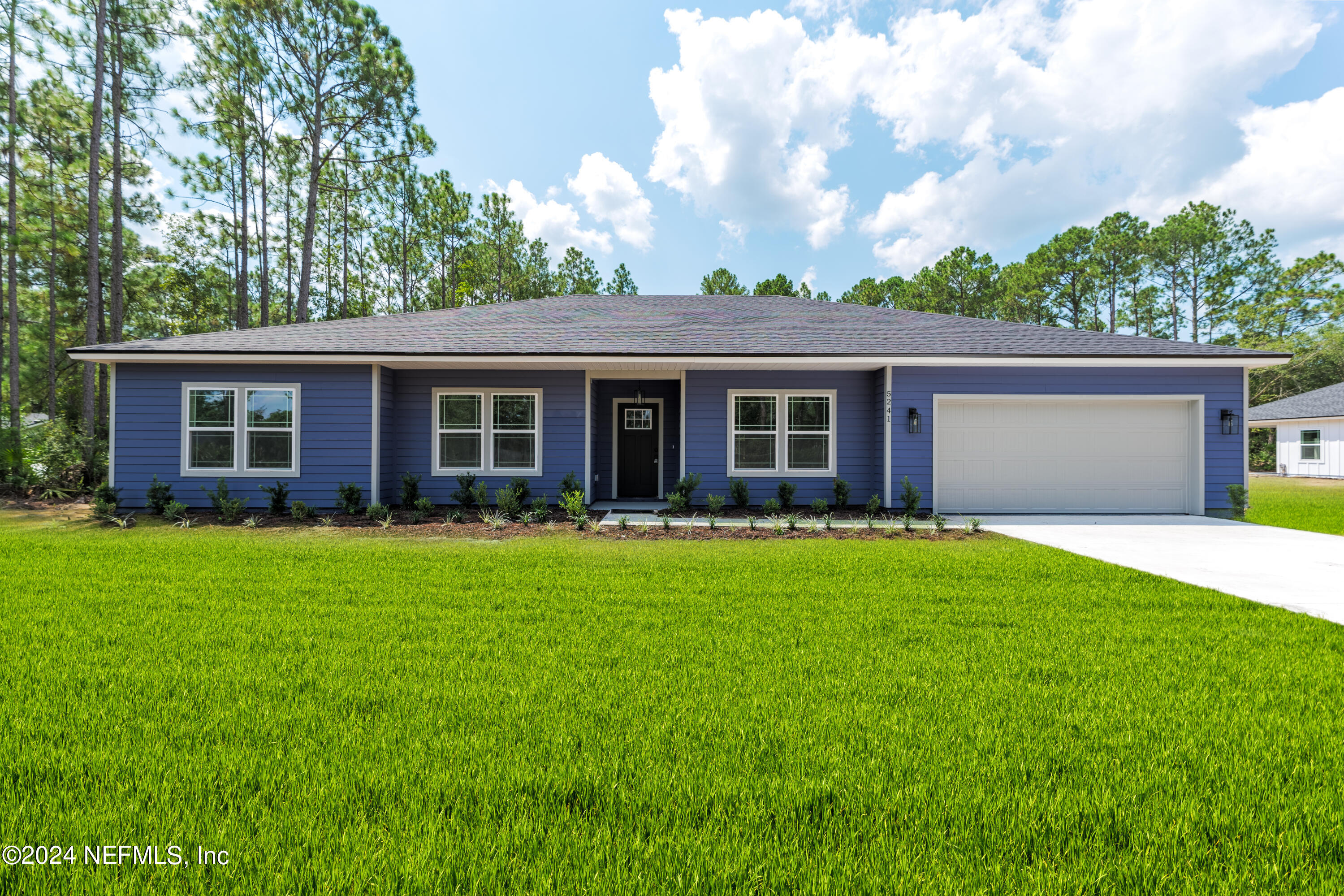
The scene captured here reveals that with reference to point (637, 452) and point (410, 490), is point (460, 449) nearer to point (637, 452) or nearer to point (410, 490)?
Result: point (410, 490)

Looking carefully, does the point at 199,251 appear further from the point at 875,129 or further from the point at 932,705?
the point at 932,705

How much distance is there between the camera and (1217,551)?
23.3ft

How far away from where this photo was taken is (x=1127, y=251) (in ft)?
103

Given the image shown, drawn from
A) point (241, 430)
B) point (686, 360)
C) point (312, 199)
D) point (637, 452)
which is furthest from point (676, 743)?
point (312, 199)

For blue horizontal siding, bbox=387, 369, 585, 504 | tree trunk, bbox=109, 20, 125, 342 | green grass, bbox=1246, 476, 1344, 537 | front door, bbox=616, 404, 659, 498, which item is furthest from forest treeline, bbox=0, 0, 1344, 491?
green grass, bbox=1246, 476, 1344, 537

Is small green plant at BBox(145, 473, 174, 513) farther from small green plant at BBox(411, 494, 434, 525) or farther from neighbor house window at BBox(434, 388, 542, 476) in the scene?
neighbor house window at BBox(434, 388, 542, 476)

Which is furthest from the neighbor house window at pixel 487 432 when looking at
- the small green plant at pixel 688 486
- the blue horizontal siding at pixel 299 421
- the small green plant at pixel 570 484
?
the small green plant at pixel 688 486

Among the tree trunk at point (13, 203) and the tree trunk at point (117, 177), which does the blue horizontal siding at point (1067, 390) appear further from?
the tree trunk at point (13, 203)

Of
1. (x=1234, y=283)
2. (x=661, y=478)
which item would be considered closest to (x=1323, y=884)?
(x=661, y=478)

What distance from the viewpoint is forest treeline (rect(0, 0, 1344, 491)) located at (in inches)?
614

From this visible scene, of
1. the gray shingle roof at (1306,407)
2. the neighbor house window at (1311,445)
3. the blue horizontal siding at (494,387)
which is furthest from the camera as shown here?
the neighbor house window at (1311,445)

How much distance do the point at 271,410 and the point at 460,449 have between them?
3.30 meters

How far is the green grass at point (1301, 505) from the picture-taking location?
966cm

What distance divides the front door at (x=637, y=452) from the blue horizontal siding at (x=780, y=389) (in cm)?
133
